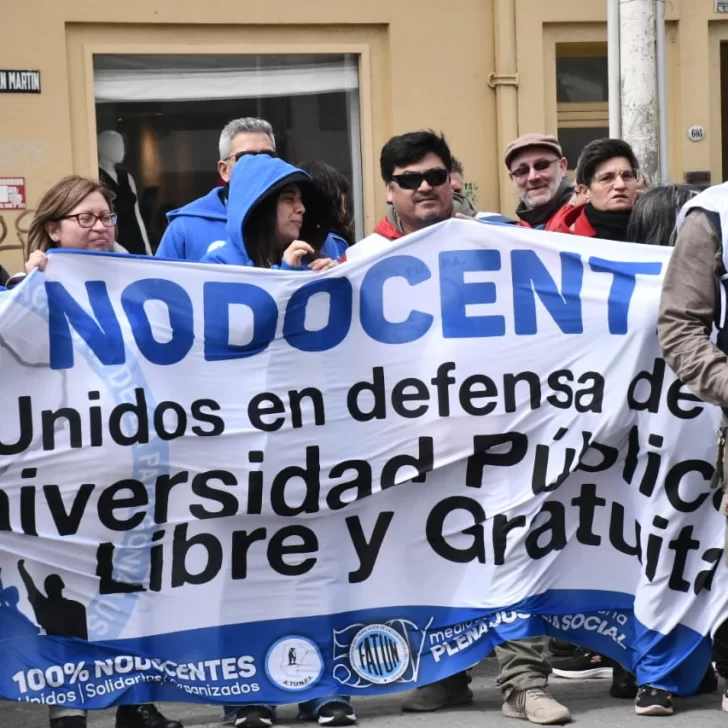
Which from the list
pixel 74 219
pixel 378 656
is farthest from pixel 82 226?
pixel 378 656

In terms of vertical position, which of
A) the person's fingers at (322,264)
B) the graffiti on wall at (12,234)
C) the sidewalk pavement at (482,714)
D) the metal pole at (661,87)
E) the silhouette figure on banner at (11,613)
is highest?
the metal pole at (661,87)

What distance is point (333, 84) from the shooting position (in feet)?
36.4

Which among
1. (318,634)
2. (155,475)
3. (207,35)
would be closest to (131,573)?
(155,475)

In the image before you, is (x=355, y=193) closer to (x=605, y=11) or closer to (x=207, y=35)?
(x=207, y=35)

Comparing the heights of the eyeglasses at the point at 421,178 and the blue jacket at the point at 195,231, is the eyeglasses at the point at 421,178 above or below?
above

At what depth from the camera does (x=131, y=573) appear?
17.7 ft

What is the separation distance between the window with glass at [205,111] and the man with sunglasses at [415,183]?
15.8 feet

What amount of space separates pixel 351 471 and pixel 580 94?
667 cm

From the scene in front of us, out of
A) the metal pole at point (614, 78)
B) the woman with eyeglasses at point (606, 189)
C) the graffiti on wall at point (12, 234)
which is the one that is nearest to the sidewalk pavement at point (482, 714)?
the woman with eyeglasses at point (606, 189)

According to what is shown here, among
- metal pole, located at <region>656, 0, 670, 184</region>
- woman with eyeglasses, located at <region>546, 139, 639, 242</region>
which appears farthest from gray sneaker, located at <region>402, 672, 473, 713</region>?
metal pole, located at <region>656, 0, 670, 184</region>

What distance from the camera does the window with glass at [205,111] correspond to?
10719mm

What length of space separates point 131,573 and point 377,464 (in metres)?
0.94

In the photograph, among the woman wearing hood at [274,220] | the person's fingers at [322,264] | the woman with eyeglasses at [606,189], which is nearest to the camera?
the person's fingers at [322,264]

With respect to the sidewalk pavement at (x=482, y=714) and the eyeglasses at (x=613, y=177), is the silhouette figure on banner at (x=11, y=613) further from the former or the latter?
the eyeglasses at (x=613, y=177)
